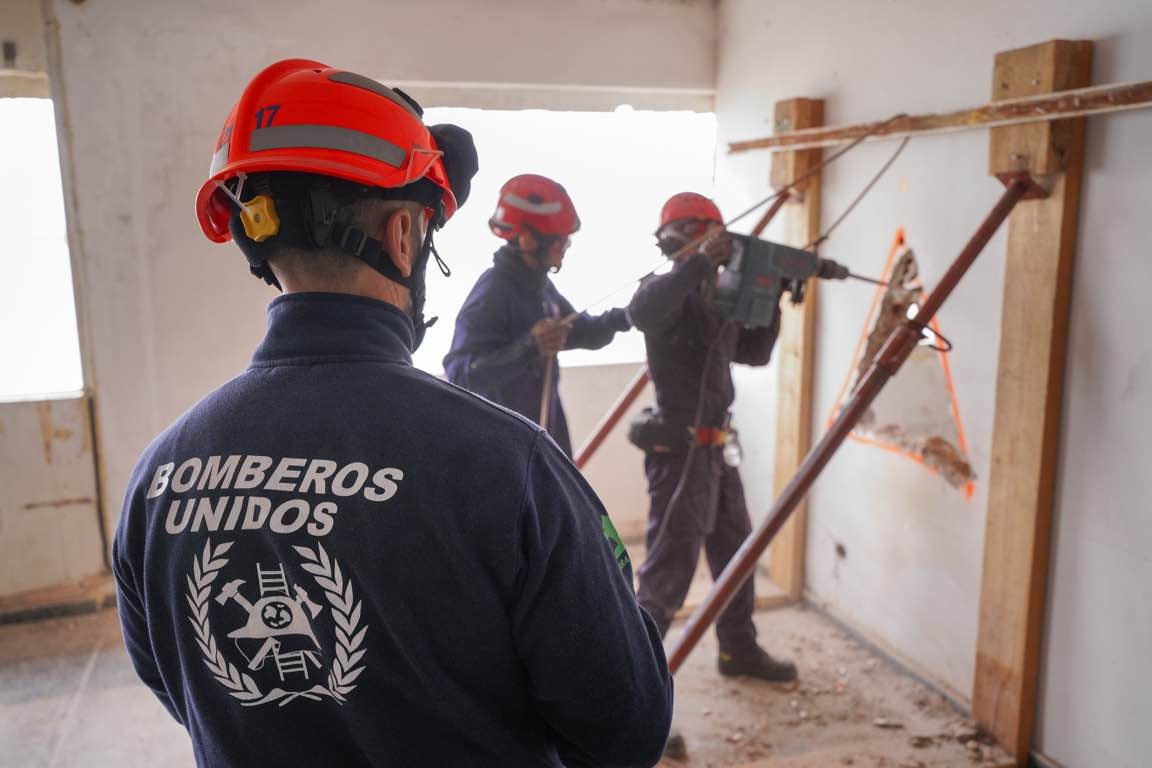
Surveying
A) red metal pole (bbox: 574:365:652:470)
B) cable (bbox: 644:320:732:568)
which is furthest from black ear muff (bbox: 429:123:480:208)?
red metal pole (bbox: 574:365:652:470)

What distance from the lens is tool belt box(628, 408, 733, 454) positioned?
3.05 m

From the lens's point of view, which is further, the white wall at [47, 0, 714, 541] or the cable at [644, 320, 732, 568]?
the white wall at [47, 0, 714, 541]

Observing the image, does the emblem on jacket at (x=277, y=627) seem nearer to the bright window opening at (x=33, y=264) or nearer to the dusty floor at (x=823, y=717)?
the dusty floor at (x=823, y=717)

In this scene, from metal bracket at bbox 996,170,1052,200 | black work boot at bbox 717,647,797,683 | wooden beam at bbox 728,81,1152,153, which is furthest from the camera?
black work boot at bbox 717,647,797,683

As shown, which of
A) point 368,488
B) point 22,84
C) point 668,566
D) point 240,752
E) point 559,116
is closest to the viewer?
point 368,488

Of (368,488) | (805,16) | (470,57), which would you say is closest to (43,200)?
(470,57)

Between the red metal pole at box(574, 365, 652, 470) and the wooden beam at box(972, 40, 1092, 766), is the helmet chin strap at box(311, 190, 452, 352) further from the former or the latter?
the red metal pole at box(574, 365, 652, 470)

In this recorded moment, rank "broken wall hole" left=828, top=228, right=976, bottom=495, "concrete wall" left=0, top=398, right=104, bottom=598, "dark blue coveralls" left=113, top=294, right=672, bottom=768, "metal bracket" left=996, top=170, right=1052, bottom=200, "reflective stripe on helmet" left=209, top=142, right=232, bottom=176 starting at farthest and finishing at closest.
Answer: "concrete wall" left=0, top=398, right=104, bottom=598 < "broken wall hole" left=828, top=228, right=976, bottom=495 < "metal bracket" left=996, top=170, right=1052, bottom=200 < "reflective stripe on helmet" left=209, top=142, right=232, bottom=176 < "dark blue coveralls" left=113, top=294, right=672, bottom=768

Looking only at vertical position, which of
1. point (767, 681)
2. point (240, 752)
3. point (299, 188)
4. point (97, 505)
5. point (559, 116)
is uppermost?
point (559, 116)

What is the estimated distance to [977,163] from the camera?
2707 mm

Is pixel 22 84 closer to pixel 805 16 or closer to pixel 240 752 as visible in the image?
pixel 805 16

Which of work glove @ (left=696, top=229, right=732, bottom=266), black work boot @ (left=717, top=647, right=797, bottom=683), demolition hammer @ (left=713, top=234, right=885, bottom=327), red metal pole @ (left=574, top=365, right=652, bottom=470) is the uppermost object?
work glove @ (left=696, top=229, right=732, bottom=266)

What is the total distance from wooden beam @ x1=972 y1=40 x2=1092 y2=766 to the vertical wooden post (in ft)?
3.50

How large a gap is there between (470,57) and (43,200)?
1.85 m
